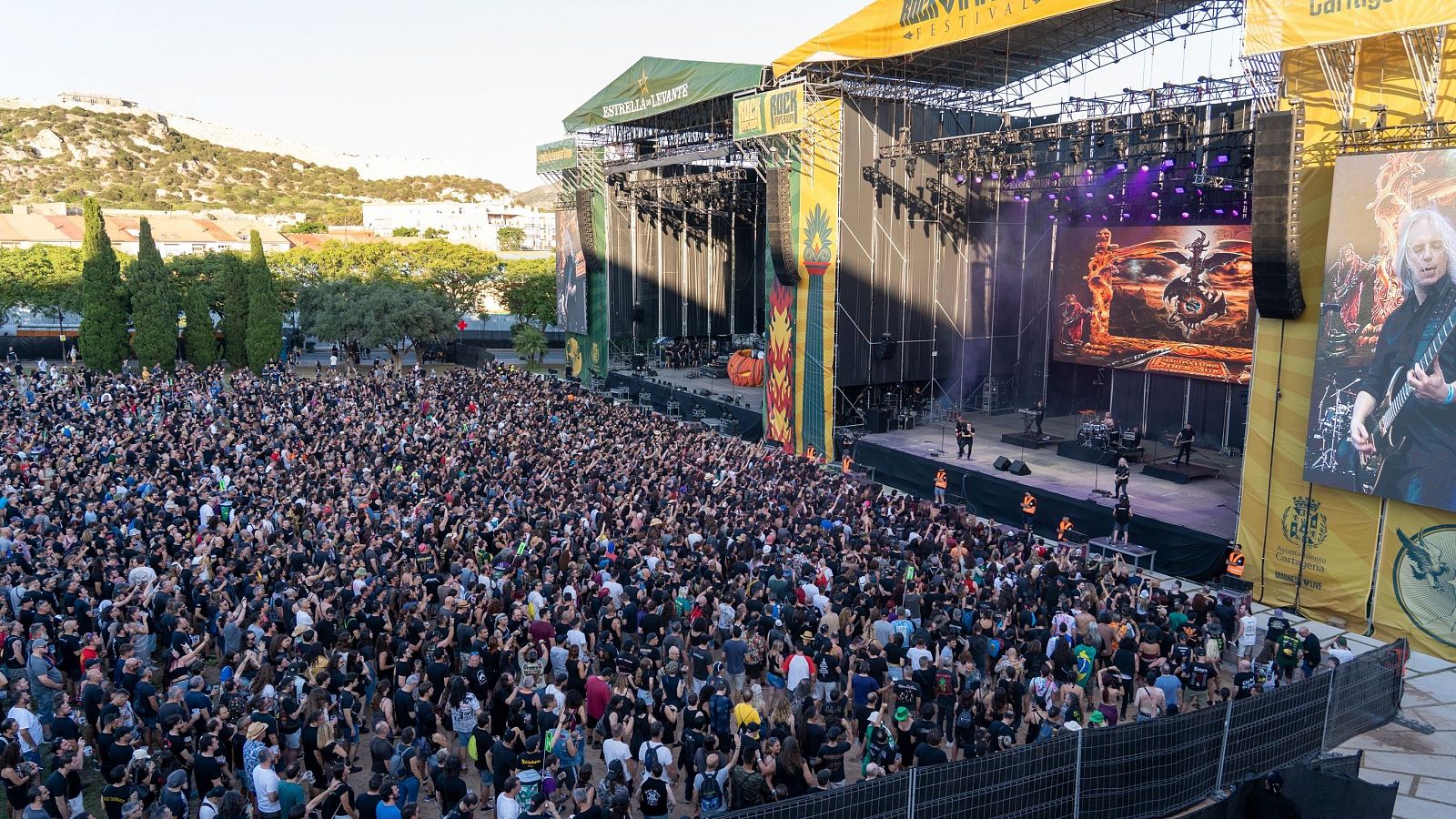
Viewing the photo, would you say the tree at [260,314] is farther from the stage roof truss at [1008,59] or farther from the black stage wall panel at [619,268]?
the stage roof truss at [1008,59]

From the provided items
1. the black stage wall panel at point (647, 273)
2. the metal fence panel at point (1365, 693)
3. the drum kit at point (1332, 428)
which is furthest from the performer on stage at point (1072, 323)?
the black stage wall panel at point (647, 273)

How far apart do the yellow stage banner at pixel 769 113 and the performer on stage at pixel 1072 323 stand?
8.23 m

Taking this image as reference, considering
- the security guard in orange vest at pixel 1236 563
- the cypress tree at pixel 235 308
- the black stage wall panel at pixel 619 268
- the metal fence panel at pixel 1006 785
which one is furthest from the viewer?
the cypress tree at pixel 235 308

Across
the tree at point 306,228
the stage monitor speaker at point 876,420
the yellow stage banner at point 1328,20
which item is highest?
the yellow stage banner at point 1328,20

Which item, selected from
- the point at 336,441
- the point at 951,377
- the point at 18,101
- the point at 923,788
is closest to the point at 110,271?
the point at 336,441

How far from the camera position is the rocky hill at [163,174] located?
121 m

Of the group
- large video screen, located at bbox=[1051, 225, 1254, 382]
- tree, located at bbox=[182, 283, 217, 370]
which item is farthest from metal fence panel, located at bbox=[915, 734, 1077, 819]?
tree, located at bbox=[182, 283, 217, 370]

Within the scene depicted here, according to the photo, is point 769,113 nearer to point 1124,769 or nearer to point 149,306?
point 1124,769

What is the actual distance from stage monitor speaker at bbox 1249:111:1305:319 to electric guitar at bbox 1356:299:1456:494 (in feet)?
5.74

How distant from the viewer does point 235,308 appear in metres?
38.8

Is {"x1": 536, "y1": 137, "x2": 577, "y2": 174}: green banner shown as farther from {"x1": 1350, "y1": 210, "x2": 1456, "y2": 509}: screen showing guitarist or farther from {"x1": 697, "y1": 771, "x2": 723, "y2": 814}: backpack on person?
{"x1": 697, "y1": 771, "x2": 723, "y2": 814}: backpack on person

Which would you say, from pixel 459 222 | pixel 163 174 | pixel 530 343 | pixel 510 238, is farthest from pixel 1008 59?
pixel 163 174

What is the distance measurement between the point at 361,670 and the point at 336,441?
11550 millimetres

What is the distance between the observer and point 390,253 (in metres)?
52.1
